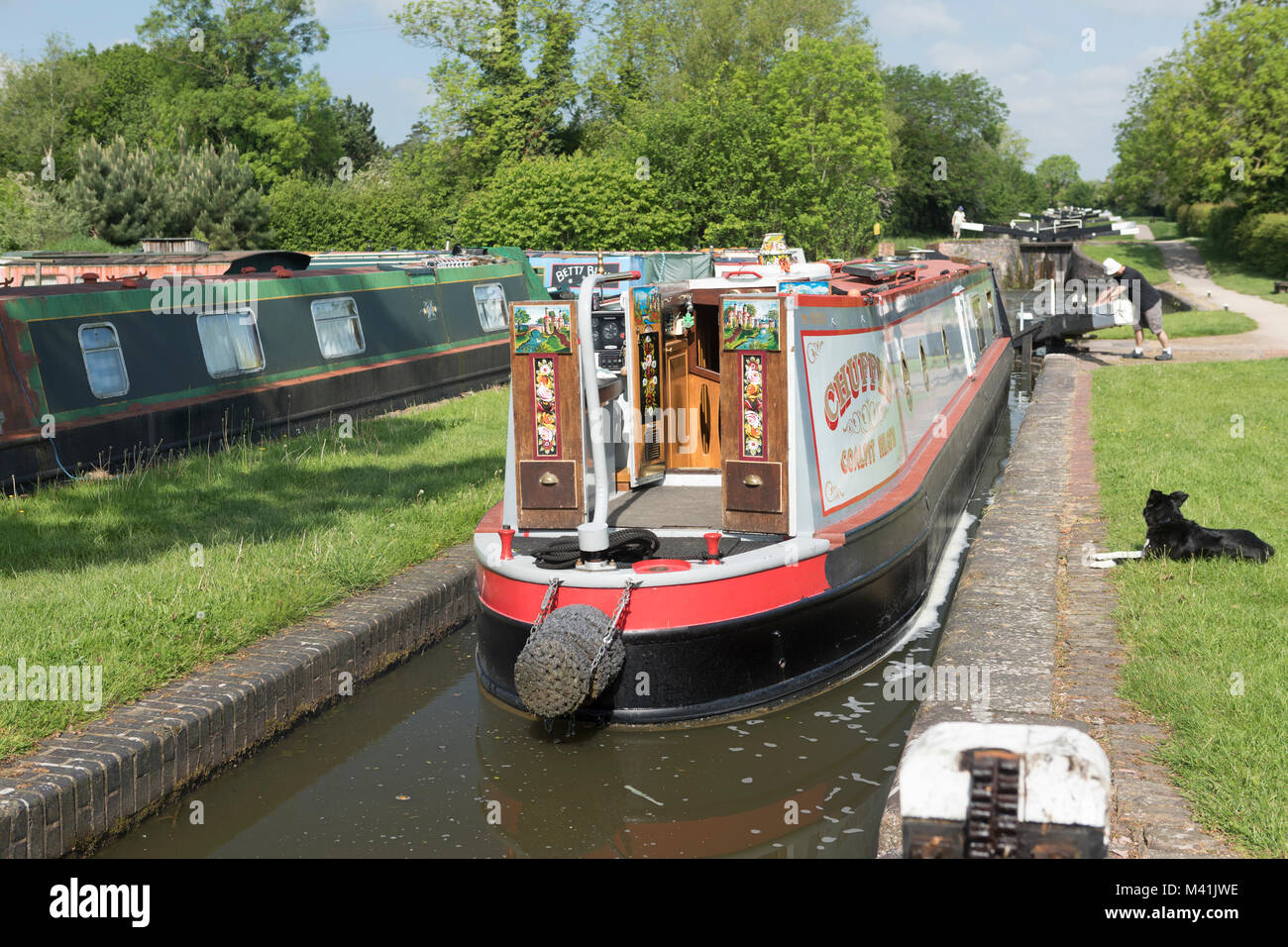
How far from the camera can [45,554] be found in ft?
24.1

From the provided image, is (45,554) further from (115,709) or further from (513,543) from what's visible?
(513,543)

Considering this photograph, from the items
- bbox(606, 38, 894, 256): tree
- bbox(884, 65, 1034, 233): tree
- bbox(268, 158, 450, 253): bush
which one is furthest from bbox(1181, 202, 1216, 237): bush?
bbox(268, 158, 450, 253): bush

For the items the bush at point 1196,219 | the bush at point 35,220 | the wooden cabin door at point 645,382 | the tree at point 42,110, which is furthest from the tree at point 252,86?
the wooden cabin door at point 645,382

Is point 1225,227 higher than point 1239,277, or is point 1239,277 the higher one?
point 1225,227

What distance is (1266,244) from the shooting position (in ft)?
111

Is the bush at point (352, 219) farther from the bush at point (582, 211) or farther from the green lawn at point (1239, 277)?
the green lawn at point (1239, 277)

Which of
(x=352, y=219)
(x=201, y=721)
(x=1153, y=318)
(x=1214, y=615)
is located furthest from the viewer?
(x=352, y=219)

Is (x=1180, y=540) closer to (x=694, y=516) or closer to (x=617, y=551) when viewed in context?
(x=694, y=516)

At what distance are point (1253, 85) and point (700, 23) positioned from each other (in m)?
20.1

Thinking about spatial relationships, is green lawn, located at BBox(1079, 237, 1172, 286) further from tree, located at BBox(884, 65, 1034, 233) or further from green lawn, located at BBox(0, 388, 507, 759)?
green lawn, located at BBox(0, 388, 507, 759)

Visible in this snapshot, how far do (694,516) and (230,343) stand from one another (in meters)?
7.11

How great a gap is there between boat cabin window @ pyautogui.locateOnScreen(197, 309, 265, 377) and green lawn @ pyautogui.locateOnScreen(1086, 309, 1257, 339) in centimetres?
1553

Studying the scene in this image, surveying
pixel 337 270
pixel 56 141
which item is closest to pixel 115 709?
pixel 337 270

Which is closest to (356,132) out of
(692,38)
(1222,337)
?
(692,38)
